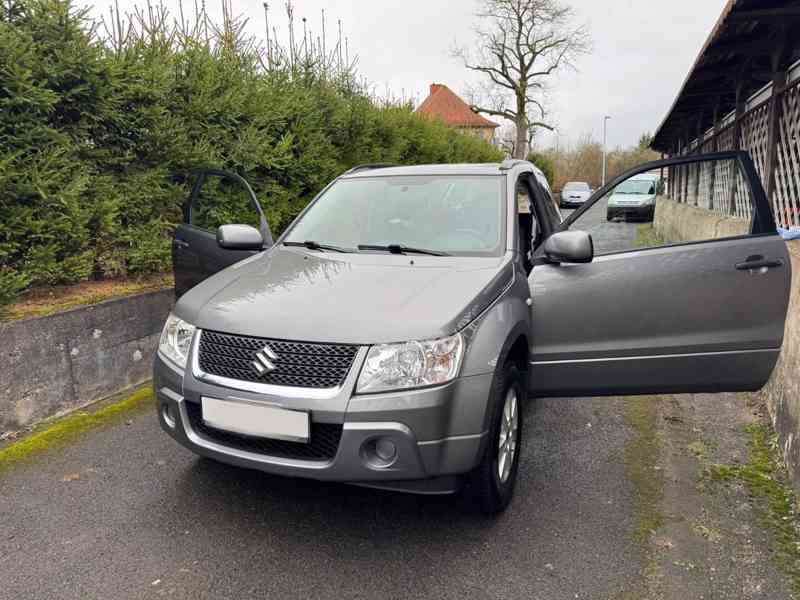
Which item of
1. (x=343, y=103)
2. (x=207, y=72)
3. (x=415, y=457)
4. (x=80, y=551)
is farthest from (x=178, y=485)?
(x=343, y=103)

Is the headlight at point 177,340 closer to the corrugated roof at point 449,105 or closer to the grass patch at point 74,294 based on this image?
the grass patch at point 74,294

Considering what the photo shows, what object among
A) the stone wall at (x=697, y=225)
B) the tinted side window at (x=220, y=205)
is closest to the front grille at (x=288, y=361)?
the stone wall at (x=697, y=225)

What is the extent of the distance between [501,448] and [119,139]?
407cm

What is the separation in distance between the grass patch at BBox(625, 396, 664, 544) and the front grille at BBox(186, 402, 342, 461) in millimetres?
1543

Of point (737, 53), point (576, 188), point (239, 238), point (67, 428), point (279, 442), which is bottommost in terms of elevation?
point (67, 428)

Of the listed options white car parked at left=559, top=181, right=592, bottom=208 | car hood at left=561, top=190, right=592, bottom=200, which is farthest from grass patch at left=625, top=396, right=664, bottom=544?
car hood at left=561, top=190, right=592, bottom=200

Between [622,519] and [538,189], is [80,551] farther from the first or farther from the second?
[538,189]

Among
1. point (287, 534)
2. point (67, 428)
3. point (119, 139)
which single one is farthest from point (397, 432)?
point (119, 139)

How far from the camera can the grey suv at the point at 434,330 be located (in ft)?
8.38

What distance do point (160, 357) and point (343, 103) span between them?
6523 mm

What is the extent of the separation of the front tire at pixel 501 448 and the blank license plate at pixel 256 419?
846 millimetres

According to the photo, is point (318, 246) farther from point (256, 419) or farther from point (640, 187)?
point (640, 187)

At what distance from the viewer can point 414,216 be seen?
383 cm

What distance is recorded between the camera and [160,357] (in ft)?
10.1
